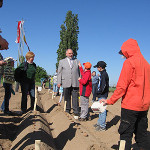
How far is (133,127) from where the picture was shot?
272 centimetres

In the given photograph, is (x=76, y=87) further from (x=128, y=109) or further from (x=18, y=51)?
(x=18, y=51)

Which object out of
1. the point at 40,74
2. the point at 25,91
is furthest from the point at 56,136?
the point at 40,74

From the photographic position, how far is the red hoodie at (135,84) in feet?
8.79

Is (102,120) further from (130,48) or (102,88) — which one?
(130,48)

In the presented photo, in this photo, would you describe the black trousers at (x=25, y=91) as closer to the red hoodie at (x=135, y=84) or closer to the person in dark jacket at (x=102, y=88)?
the person in dark jacket at (x=102, y=88)

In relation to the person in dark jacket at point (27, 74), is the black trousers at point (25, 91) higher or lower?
lower

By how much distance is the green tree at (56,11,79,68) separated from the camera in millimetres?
33625

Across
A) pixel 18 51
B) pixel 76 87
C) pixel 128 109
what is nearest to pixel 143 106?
pixel 128 109

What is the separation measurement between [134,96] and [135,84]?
16 centimetres

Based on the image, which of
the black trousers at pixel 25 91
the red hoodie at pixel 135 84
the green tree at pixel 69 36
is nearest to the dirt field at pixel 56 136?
the black trousers at pixel 25 91

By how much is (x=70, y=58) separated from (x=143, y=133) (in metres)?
3.86

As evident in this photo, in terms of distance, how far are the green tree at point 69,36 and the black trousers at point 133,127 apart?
30860 mm

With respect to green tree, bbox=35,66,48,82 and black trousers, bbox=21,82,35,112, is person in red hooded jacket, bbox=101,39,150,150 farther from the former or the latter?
green tree, bbox=35,66,48,82

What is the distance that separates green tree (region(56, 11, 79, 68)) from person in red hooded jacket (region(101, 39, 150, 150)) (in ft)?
101
